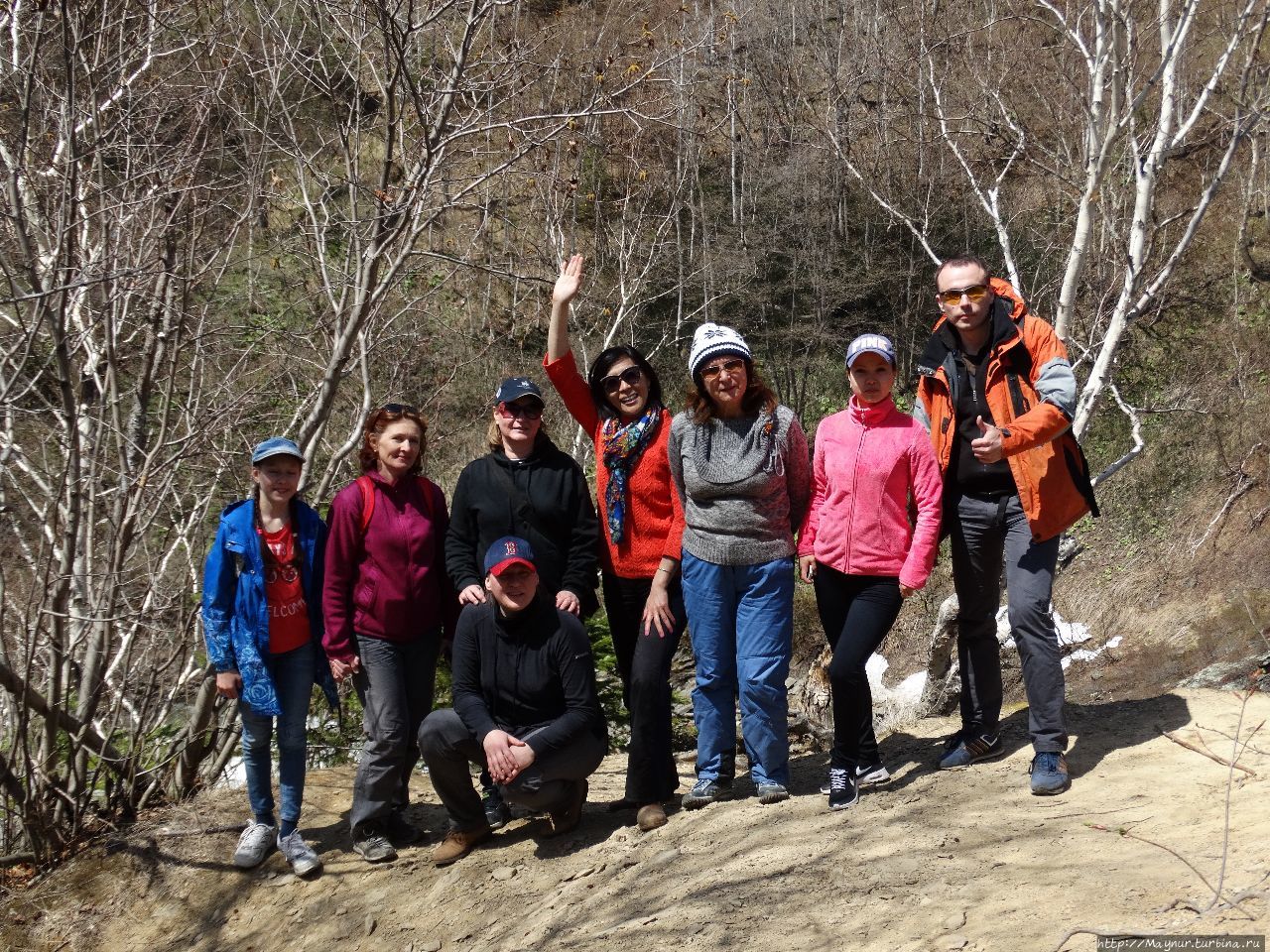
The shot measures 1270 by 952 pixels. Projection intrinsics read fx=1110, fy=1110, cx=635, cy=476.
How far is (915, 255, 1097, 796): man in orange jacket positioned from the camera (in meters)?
4.35

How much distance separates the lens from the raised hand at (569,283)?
457 cm

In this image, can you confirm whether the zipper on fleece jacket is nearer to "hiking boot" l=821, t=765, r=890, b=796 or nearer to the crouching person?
"hiking boot" l=821, t=765, r=890, b=796

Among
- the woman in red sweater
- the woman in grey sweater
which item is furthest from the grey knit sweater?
the woman in red sweater

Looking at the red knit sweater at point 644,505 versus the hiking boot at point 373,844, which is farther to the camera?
the hiking boot at point 373,844

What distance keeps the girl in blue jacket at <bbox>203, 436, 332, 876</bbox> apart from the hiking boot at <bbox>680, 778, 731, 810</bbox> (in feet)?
5.46

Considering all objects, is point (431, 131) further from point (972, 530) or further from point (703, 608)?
point (972, 530)

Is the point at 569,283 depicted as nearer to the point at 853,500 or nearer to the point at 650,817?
the point at 853,500

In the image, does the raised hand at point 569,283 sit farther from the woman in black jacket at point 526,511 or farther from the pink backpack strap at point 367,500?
the pink backpack strap at point 367,500

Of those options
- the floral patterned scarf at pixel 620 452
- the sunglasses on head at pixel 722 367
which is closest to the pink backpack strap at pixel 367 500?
the floral patterned scarf at pixel 620 452

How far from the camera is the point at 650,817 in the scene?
471 cm

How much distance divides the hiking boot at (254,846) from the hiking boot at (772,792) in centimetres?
225

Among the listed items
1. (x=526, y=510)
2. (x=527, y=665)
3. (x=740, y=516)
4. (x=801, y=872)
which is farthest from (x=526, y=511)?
(x=801, y=872)

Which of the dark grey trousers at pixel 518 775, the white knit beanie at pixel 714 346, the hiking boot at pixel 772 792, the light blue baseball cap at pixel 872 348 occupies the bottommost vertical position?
the hiking boot at pixel 772 792

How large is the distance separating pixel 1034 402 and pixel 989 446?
1.28ft
